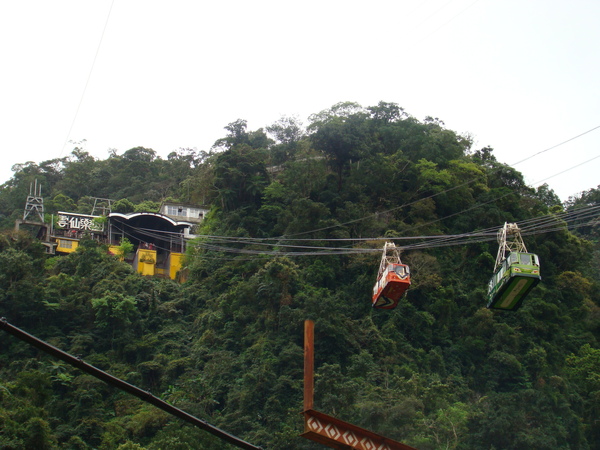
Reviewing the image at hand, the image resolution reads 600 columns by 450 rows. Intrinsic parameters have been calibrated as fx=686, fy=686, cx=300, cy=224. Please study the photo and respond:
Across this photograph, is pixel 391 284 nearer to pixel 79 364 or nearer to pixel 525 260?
pixel 525 260

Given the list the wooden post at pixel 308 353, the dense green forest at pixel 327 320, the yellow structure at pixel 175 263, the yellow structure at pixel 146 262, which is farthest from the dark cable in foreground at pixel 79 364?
the yellow structure at pixel 175 263

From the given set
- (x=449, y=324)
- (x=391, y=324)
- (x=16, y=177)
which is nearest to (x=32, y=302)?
(x=391, y=324)

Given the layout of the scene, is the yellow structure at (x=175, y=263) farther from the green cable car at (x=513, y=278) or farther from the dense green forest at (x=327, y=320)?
the green cable car at (x=513, y=278)

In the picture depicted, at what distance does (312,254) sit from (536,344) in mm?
9480

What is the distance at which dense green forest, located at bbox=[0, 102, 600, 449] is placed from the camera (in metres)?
20.7

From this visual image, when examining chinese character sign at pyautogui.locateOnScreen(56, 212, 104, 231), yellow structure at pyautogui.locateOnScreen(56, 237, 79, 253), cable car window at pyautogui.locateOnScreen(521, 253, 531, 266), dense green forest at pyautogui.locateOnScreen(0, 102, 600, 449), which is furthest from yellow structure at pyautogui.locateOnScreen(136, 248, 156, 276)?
cable car window at pyautogui.locateOnScreen(521, 253, 531, 266)

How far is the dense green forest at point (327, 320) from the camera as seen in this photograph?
20734mm

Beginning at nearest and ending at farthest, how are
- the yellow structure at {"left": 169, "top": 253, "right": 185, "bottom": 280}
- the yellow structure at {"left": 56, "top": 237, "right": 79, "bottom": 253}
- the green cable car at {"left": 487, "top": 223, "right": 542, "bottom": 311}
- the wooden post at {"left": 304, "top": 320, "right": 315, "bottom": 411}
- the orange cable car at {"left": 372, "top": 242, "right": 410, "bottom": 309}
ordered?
the wooden post at {"left": 304, "top": 320, "right": 315, "bottom": 411} → the green cable car at {"left": 487, "top": 223, "right": 542, "bottom": 311} → the orange cable car at {"left": 372, "top": 242, "right": 410, "bottom": 309} → the yellow structure at {"left": 169, "top": 253, "right": 185, "bottom": 280} → the yellow structure at {"left": 56, "top": 237, "right": 79, "bottom": 253}

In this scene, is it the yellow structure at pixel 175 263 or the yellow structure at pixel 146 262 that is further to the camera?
the yellow structure at pixel 175 263

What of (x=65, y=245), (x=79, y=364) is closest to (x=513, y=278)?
(x=79, y=364)

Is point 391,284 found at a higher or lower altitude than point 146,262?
lower

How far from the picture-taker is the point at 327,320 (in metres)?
24.5

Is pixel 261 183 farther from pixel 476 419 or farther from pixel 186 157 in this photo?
pixel 186 157

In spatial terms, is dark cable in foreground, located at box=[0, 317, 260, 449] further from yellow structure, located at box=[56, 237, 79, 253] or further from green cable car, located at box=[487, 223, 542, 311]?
yellow structure, located at box=[56, 237, 79, 253]
